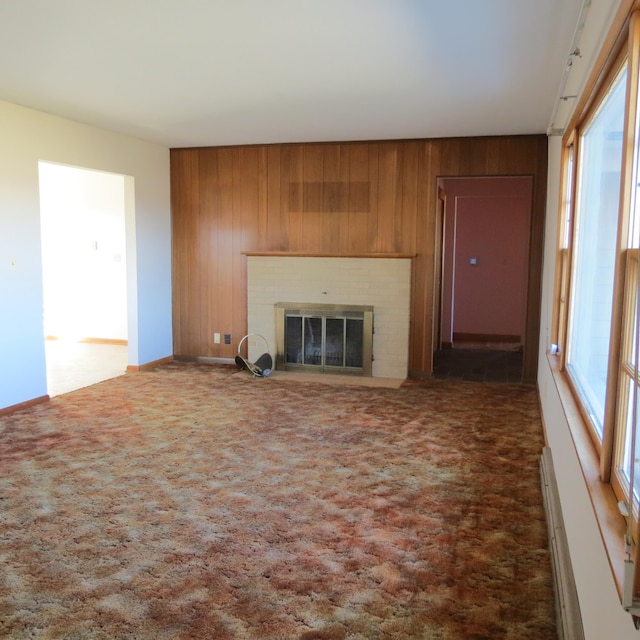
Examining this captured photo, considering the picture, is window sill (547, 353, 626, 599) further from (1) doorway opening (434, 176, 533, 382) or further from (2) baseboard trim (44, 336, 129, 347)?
(2) baseboard trim (44, 336, 129, 347)

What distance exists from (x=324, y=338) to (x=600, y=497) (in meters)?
4.81

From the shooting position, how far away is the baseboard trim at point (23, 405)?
15.6 feet

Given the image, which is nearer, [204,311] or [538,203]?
[538,203]

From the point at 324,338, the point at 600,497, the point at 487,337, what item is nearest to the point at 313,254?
the point at 324,338

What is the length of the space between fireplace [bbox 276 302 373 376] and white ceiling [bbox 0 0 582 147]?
71.9 inches

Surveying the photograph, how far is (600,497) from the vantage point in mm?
1624

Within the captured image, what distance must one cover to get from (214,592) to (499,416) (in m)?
3.08

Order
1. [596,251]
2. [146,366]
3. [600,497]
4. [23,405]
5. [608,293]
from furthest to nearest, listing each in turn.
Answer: [146,366], [23,405], [596,251], [608,293], [600,497]

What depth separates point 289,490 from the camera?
332cm

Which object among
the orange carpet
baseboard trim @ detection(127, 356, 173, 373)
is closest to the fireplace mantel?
baseboard trim @ detection(127, 356, 173, 373)

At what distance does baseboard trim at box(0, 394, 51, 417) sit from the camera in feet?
15.6

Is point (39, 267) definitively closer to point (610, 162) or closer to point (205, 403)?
point (205, 403)

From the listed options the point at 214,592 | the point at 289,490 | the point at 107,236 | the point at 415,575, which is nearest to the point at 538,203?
the point at 289,490

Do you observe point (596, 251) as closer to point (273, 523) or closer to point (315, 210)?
point (273, 523)
